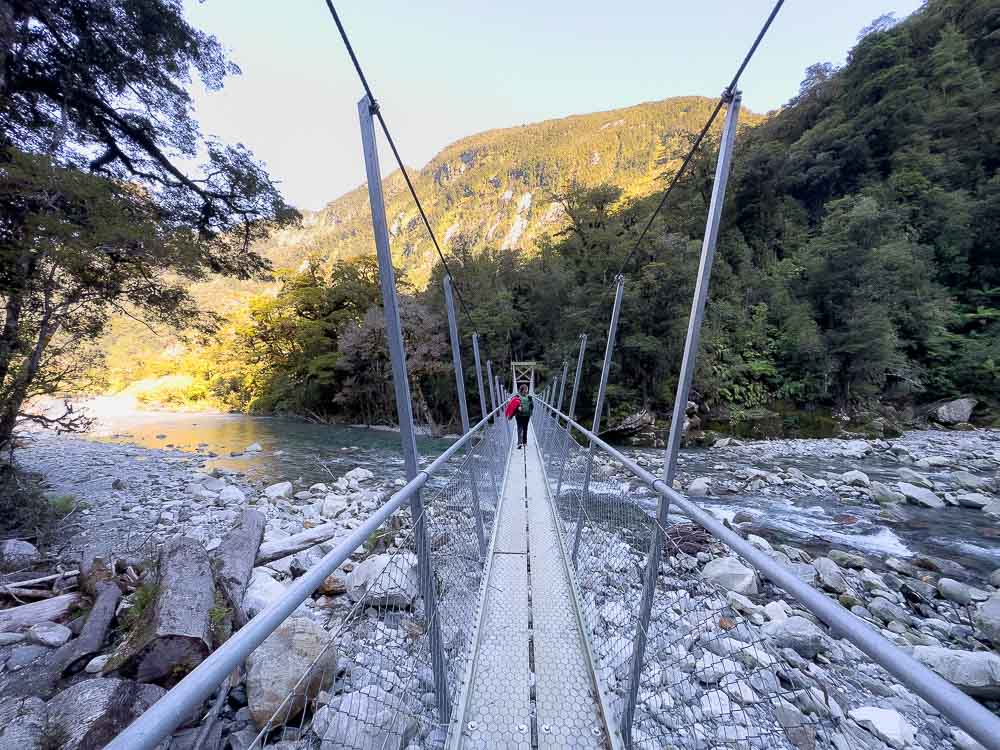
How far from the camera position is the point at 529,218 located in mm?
58719

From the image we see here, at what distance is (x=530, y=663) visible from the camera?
1.51 metres

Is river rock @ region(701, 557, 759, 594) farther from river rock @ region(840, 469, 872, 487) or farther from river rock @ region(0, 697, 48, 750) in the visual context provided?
river rock @ region(840, 469, 872, 487)

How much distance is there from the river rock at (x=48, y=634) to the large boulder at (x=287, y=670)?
1200mm

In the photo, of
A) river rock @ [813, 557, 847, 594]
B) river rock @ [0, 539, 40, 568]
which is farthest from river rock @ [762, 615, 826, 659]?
river rock @ [0, 539, 40, 568]

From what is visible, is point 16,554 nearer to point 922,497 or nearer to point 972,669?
point 972,669

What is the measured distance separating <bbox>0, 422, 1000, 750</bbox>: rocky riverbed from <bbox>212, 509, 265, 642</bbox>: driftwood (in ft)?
0.34

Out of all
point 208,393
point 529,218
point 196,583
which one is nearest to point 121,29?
point 196,583

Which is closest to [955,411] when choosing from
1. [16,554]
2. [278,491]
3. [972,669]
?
[972,669]

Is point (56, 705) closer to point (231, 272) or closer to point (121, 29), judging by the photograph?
point (231, 272)

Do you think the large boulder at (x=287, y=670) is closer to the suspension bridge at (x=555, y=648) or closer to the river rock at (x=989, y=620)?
the suspension bridge at (x=555, y=648)

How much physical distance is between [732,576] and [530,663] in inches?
93.0

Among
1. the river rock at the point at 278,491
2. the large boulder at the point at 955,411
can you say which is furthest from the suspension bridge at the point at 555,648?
the large boulder at the point at 955,411

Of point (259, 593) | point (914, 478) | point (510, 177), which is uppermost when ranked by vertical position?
point (510, 177)

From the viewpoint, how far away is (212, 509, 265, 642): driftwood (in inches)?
74.8
